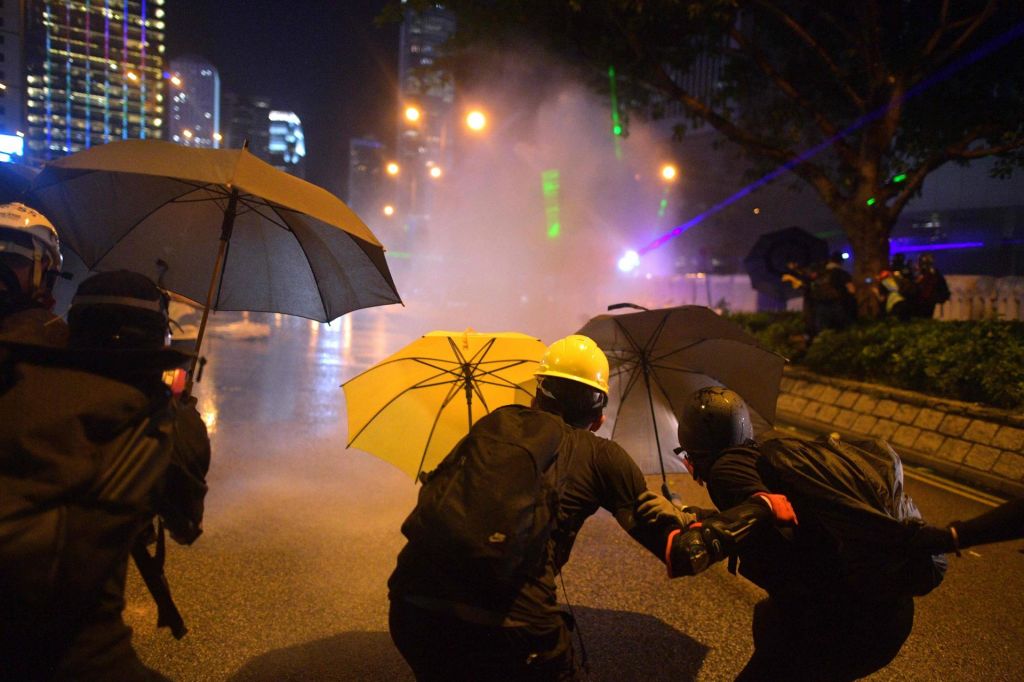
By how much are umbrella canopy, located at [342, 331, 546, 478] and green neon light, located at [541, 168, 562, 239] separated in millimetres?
35707

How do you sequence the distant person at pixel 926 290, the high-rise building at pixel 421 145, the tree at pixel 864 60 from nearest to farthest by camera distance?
1. the tree at pixel 864 60
2. the distant person at pixel 926 290
3. the high-rise building at pixel 421 145

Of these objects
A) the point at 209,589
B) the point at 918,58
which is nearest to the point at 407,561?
the point at 209,589

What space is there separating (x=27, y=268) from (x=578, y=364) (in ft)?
6.87

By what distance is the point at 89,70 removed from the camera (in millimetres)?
37938

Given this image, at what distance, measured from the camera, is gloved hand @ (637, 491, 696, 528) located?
1921 millimetres

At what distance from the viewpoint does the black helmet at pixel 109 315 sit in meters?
1.79

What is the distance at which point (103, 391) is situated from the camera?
5.10 feet

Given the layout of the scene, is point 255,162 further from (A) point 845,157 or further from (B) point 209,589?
(A) point 845,157

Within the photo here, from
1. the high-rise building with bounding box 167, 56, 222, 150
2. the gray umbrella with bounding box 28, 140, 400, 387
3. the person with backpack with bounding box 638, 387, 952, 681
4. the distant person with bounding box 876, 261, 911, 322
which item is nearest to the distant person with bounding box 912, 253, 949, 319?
the distant person with bounding box 876, 261, 911, 322

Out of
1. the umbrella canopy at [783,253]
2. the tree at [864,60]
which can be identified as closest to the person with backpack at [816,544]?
the tree at [864,60]

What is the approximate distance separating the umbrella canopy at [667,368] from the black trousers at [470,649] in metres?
1.72

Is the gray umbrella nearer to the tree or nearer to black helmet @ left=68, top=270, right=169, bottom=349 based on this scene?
black helmet @ left=68, top=270, right=169, bottom=349

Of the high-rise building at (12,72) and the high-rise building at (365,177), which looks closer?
the high-rise building at (12,72)

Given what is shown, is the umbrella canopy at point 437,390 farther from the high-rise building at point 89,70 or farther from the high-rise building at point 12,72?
the high-rise building at point 89,70
